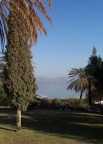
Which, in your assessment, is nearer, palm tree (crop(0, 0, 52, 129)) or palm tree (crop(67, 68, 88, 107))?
palm tree (crop(0, 0, 52, 129))

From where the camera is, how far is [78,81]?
62.1 metres

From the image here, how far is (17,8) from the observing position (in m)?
14.9

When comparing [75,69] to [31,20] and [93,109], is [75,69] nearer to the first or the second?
[93,109]

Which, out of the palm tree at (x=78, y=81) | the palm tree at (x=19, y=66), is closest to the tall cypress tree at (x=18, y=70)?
the palm tree at (x=19, y=66)

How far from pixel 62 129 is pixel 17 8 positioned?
8.39 m

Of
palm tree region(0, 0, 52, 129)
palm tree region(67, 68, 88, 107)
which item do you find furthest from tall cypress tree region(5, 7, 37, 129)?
palm tree region(67, 68, 88, 107)

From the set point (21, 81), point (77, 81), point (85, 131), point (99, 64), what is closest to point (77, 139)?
point (85, 131)

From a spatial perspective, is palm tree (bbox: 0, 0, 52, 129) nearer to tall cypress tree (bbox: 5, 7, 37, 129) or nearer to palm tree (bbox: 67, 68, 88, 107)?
tall cypress tree (bbox: 5, 7, 37, 129)

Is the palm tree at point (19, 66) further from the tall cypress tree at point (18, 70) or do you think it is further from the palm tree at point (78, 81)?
the palm tree at point (78, 81)

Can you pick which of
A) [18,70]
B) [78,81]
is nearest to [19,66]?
[18,70]

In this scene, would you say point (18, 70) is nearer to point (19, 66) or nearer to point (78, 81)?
point (19, 66)

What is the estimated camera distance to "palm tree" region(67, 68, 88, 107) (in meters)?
61.6

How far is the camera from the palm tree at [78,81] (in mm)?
61562

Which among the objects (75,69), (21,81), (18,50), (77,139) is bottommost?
(77,139)
